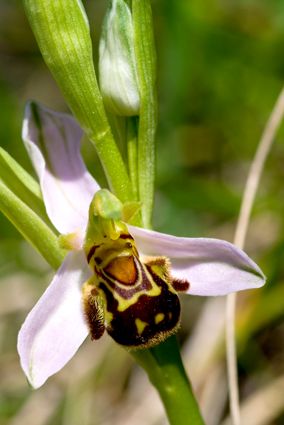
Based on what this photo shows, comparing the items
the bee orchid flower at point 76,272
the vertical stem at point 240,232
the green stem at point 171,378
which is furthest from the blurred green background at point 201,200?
the bee orchid flower at point 76,272

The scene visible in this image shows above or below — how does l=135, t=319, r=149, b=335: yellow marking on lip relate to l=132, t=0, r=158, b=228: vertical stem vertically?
below

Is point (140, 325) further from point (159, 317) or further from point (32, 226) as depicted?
point (32, 226)

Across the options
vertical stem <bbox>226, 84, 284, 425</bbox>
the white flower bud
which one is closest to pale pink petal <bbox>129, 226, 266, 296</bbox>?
the white flower bud

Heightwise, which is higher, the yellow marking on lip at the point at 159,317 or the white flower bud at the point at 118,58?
the white flower bud at the point at 118,58

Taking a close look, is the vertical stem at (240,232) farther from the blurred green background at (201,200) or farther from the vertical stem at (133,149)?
the vertical stem at (133,149)

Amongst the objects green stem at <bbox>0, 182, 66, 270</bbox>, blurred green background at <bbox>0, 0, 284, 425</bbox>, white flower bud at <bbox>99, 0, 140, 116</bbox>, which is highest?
white flower bud at <bbox>99, 0, 140, 116</bbox>

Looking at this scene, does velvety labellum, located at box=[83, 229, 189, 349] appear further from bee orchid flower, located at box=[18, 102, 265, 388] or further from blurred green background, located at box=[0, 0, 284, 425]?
blurred green background, located at box=[0, 0, 284, 425]
